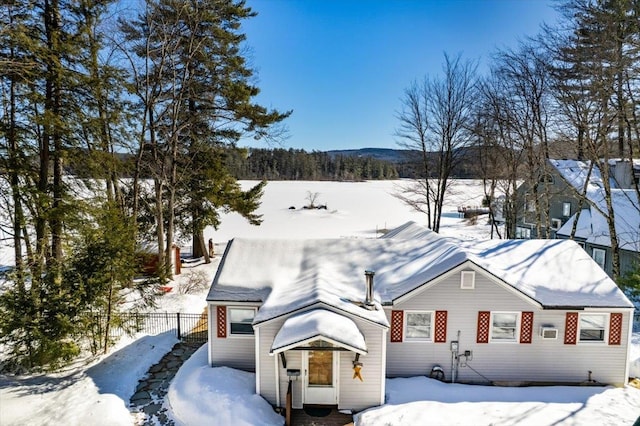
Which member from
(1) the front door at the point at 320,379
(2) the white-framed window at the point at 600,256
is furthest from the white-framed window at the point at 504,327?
(2) the white-framed window at the point at 600,256

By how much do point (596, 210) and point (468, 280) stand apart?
1553 cm

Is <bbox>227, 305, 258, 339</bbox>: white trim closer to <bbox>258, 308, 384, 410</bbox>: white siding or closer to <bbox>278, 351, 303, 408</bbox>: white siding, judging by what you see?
<bbox>258, 308, 384, 410</bbox>: white siding

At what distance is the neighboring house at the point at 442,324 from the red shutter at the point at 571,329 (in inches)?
1.1

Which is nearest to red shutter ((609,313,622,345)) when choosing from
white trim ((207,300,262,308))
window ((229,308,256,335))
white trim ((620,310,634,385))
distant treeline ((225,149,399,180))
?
white trim ((620,310,634,385))

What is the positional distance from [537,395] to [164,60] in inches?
731

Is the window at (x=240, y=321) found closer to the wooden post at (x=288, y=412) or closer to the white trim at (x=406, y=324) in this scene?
the wooden post at (x=288, y=412)

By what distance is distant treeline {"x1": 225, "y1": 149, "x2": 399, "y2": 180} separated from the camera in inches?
3839

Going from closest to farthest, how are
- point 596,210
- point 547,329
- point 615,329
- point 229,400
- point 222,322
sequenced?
1. point 229,400
2. point 547,329
3. point 615,329
4. point 222,322
5. point 596,210

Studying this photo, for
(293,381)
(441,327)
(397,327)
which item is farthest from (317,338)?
(441,327)

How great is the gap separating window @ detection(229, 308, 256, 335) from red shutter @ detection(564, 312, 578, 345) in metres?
8.96

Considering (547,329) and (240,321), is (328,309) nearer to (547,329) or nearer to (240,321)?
(240,321)

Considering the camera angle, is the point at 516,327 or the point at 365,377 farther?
the point at 516,327

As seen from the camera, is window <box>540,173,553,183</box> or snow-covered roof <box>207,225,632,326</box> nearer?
snow-covered roof <box>207,225,632,326</box>

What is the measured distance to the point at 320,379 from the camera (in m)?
9.42
